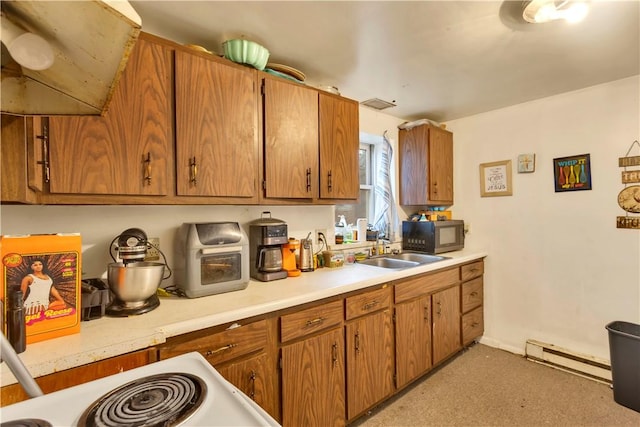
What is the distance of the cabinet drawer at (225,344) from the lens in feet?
3.88

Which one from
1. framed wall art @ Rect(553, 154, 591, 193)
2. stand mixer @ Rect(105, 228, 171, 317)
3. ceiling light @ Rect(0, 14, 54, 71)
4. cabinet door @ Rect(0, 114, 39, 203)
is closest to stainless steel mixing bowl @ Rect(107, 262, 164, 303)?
stand mixer @ Rect(105, 228, 171, 317)

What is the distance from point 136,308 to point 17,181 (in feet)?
2.11

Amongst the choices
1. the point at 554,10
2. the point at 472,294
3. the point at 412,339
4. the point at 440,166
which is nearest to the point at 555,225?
the point at 472,294

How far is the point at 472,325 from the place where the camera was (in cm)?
283

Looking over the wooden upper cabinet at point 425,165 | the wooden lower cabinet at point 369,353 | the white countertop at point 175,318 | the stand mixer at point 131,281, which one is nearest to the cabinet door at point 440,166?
the wooden upper cabinet at point 425,165

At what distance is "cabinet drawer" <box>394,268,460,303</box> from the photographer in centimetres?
207

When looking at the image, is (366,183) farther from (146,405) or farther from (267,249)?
(146,405)

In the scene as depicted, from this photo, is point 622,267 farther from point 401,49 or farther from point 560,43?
point 401,49

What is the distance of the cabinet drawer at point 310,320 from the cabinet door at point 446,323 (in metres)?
1.02

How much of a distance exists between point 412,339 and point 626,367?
1228 millimetres

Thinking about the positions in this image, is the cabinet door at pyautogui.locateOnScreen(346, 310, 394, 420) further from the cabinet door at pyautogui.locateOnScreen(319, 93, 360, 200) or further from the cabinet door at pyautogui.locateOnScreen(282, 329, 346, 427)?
the cabinet door at pyautogui.locateOnScreen(319, 93, 360, 200)

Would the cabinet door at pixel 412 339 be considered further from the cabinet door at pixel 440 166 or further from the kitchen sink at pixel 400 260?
the cabinet door at pixel 440 166

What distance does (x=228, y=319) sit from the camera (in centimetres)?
129

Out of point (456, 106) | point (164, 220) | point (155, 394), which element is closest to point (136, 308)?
point (164, 220)
